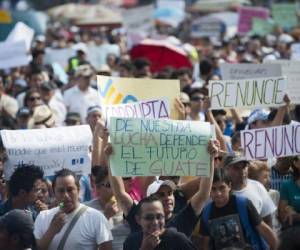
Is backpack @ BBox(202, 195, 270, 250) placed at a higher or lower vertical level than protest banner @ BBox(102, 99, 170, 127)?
lower

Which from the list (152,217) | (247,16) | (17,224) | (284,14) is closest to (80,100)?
(152,217)

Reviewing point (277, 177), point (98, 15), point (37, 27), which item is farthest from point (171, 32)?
point (277, 177)

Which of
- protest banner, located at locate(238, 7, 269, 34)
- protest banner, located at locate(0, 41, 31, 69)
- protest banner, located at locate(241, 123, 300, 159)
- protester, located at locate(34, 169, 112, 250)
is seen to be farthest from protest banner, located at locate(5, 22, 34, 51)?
protester, located at locate(34, 169, 112, 250)

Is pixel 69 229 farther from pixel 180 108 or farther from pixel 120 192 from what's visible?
pixel 180 108

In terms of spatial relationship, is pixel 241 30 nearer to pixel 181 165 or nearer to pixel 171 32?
pixel 171 32

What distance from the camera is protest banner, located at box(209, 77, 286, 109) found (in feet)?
35.7

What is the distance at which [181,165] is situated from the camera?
27.7ft

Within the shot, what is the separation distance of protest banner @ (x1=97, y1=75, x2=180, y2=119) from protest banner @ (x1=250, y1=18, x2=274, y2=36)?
15940 millimetres

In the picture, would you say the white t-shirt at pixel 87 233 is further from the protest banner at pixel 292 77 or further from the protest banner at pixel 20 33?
the protest banner at pixel 20 33

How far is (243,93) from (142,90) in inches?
40.7

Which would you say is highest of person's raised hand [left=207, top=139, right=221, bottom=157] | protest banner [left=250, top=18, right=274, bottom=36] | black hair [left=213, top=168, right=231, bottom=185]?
person's raised hand [left=207, top=139, right=221, bottom=157]

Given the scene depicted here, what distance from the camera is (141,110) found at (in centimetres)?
966

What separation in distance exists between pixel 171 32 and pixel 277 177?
27087mm

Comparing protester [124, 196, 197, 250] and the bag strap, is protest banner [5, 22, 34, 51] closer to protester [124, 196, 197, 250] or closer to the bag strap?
the bag strap
